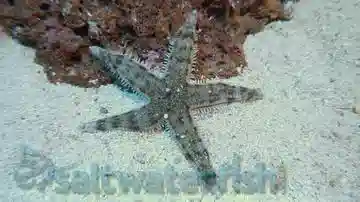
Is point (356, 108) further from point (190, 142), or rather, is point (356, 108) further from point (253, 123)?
point (190, 142)

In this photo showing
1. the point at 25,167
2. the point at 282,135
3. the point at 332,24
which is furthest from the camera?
the point at 332,24

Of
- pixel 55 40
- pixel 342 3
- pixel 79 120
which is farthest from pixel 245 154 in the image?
pixel 342 3

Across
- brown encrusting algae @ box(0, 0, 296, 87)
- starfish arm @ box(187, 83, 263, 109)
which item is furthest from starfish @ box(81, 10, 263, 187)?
brown encrusting algae @ box(0, 0, 296, 87)

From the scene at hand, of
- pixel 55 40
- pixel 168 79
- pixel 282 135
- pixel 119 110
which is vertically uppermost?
pixel 55 40

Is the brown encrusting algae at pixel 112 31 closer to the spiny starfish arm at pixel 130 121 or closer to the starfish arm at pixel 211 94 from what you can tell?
the starfish arm at pixel 211 94

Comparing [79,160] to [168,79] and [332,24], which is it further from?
[332,24]

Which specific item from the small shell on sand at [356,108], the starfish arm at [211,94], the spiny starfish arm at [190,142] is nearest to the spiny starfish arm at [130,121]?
the spiny starfish arm at [190,142]

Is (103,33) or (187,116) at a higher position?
(103,33)
